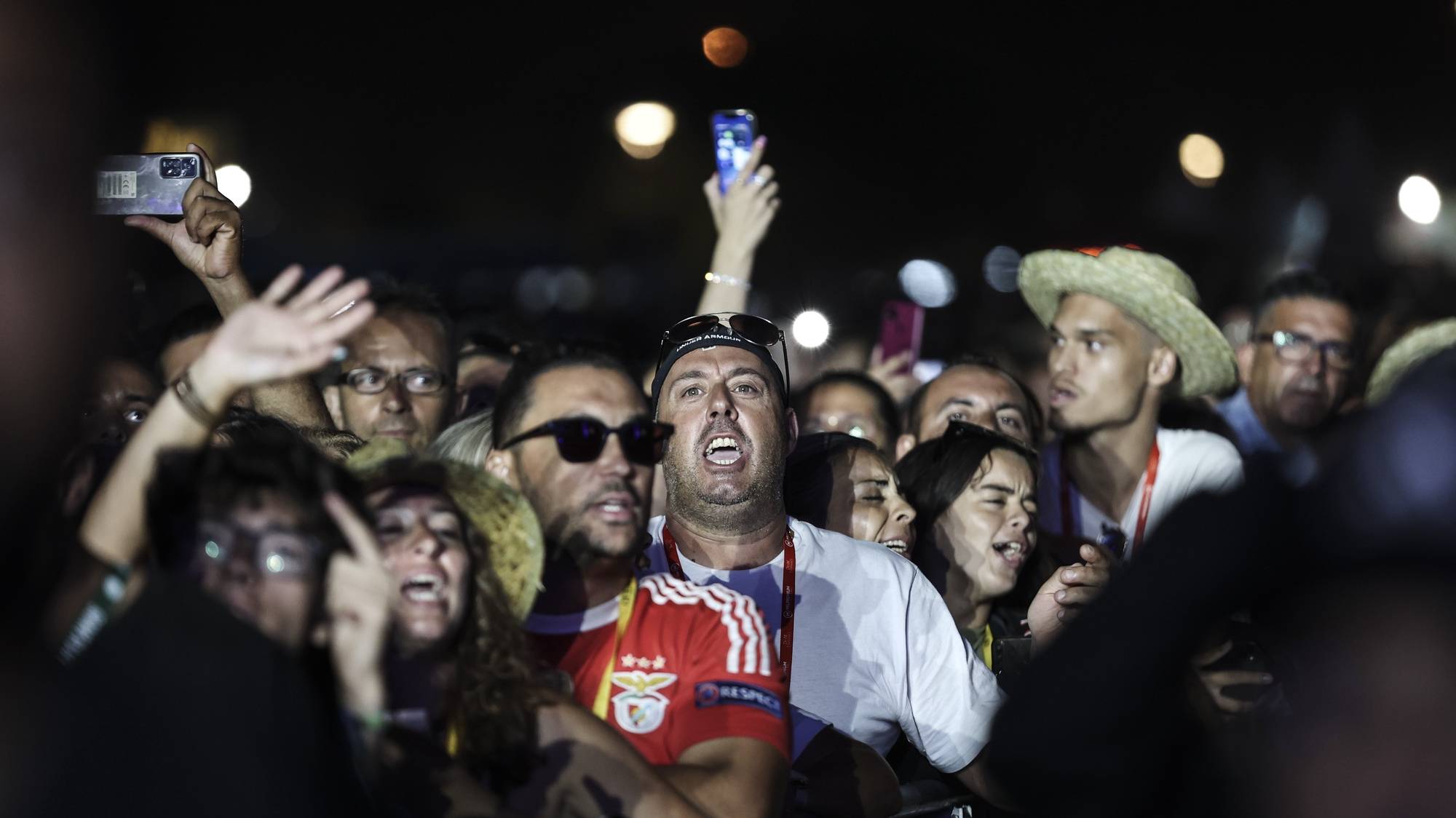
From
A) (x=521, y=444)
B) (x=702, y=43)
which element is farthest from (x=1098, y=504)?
(x=702, y=43)

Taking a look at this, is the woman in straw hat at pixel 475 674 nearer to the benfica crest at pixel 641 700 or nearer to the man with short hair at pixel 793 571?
the benfica crest at pixel 641 700

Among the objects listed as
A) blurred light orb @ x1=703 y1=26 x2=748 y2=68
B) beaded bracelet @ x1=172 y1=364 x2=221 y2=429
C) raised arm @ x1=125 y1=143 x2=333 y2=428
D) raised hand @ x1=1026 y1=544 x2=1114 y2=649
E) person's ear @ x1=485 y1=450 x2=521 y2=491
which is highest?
blurred light orb @ x1=703 y1=26 x2=748 y2=68

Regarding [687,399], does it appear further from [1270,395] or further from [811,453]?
[1270,395]

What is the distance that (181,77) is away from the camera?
43.5 feet

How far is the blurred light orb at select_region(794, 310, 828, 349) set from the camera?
23.3 ft

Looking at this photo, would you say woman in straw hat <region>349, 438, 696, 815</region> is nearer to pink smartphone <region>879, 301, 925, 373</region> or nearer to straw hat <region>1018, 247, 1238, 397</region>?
straw hat <region>1018, 247, 1238, 397</region>

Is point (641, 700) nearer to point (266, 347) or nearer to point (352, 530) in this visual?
point (352, 530)

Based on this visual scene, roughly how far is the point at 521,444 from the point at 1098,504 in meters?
3.29

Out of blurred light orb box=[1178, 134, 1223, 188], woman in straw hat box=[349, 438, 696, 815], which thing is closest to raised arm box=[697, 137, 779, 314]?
woman in straw hat box=[349, 438, 696, 815]

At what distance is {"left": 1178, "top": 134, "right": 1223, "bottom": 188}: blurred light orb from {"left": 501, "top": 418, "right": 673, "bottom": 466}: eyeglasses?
17313 mm

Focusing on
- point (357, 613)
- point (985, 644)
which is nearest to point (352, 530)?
point (357, 613)

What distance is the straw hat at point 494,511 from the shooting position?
107 inches

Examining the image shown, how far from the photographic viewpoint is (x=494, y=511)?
2.80 m

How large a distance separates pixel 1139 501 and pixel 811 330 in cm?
200
